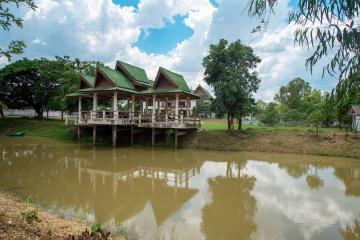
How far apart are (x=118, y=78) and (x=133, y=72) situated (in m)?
2.30

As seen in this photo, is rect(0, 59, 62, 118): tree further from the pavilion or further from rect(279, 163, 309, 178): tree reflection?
rect(279, 163, 309, 178): tree reflection

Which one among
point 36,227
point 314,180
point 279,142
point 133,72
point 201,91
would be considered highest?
point 201,91

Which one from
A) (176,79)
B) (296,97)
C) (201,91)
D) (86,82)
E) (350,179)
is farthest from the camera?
(201,91)

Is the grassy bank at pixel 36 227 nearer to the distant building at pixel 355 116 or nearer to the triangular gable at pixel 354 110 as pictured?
the distant building at pixel 355 116

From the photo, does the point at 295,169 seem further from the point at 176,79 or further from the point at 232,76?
the point at 176,79

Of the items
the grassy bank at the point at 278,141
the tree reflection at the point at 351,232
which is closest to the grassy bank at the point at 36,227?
the tree reflection at the point at 351,232

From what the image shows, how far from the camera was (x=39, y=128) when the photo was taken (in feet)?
100

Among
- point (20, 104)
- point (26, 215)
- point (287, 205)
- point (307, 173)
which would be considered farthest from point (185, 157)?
point (20, 104)

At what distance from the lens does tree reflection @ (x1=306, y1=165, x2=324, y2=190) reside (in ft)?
37.6

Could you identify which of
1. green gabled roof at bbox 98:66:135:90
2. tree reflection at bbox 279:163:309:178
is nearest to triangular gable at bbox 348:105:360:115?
tree reflection at bbox 279:163:309:178

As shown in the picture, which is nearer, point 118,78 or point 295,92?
point 118,78

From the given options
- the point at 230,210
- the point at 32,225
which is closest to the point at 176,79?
the point at 230,210

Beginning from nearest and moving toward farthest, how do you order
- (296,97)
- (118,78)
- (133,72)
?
(118,78), (133,72), (296,97)

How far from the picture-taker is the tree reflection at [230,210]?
6568mm
